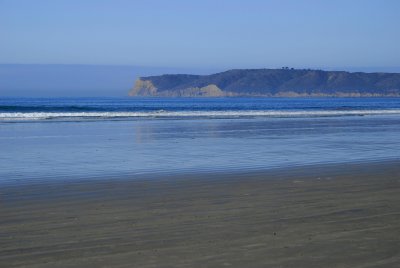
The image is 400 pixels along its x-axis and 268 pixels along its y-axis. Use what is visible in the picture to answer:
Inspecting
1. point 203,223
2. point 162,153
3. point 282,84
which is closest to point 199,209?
point 203,223

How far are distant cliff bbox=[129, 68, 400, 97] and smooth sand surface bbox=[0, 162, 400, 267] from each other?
153 meters

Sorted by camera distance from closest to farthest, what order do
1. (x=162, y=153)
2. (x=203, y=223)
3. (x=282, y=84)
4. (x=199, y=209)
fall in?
(x=203, y=223) → (x=199, y=209) → (x=162, y=153) → (x=282, y=84)

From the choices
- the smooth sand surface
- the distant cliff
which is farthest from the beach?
the distant cliff

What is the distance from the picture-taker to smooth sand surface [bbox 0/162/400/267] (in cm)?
514

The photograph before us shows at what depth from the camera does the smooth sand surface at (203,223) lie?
5.14 metres

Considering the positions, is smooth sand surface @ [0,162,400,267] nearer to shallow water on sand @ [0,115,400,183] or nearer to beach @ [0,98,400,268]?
beach @ [0,98,400,268]

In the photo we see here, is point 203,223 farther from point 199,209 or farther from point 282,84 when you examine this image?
point 282,84

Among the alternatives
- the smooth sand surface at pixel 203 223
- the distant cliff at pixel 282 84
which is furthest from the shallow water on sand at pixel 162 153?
the distant cliff at pixel 282 84

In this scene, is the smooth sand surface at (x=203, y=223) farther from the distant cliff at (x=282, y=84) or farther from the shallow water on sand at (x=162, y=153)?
the distant cliff at (x=282, y=84)

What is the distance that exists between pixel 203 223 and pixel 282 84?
16539cm

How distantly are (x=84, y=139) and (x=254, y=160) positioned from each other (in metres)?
7.89

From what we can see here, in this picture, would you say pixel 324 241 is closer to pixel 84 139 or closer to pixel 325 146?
pixel 325 146

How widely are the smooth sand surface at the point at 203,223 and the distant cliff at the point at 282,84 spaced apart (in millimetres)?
153086

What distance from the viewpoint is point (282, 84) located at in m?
170
